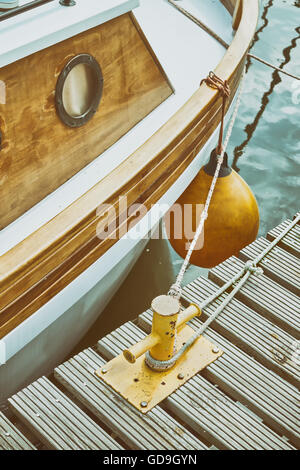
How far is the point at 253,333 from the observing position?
9.99ft

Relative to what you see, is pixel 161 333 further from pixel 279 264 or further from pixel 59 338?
pixel 279 264

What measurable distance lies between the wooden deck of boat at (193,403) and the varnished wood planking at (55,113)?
925 mm

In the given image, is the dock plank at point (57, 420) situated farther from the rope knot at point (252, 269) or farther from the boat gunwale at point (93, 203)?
the rope knot at point (252, 269)

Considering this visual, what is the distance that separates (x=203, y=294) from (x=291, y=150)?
13.7ft

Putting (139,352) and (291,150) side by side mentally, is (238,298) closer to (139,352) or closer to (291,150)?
(139,352)

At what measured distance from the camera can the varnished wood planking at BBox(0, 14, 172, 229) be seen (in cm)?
287

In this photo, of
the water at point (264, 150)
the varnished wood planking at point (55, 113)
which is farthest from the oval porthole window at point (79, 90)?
the water at point (264, 150)

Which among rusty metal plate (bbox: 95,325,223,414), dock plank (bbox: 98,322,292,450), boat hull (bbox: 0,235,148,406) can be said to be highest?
rusty metal plate (bbox: 95,325,223,414)

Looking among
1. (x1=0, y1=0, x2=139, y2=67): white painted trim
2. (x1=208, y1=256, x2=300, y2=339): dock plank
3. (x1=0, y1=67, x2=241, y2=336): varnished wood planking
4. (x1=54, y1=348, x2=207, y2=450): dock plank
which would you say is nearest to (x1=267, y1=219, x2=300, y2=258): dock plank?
(x1=208, y1=256, x2=300, y2=339): dock plank

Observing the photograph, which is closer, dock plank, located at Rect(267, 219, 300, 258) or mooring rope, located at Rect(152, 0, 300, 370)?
Result: mooring rope, located at Rect(152, 0, 300, 370)

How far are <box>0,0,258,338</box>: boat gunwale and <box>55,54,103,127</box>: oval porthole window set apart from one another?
38 centimetres

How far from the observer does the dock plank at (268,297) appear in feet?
10.4

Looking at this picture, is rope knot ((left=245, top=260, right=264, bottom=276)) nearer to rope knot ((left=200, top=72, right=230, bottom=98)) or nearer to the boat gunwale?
the boat gunwale

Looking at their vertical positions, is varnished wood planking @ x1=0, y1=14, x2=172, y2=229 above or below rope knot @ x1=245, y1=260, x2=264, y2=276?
above
